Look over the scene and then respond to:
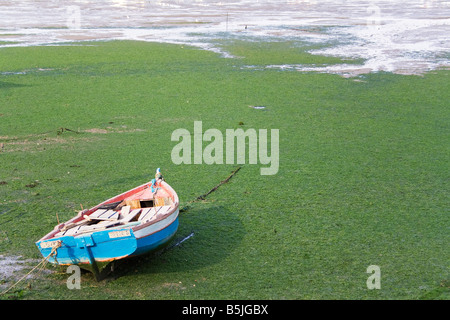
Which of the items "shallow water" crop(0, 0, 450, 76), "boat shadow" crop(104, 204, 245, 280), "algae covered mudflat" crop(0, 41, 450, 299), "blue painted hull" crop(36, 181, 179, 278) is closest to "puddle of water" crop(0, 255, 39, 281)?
"algae covered mudflat" crop(0, 41, 450, 299)

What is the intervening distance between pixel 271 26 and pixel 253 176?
73.0 ft

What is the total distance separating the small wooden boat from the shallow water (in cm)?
1195

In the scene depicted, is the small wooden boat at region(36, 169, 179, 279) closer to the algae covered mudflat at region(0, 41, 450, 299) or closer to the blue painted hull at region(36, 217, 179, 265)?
the blue painted hull at region(36, 217, 179, 265)

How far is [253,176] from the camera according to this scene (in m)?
9.00

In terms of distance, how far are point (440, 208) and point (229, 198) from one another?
9.99 ft

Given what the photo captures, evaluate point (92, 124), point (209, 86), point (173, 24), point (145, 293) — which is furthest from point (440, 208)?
point (173, 24)

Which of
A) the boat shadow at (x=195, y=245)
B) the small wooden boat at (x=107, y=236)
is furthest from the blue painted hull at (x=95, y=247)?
the boat shadow at (x=195, y=245)

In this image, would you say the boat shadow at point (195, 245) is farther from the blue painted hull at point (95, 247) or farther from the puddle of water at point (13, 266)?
the puddle of water at point (13, 266)

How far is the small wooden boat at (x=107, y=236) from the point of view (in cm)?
591

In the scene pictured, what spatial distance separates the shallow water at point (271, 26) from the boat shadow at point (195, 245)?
35.4 ft

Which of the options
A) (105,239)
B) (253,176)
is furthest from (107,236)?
(253,176)

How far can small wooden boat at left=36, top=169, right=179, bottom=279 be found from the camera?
19.4 feet

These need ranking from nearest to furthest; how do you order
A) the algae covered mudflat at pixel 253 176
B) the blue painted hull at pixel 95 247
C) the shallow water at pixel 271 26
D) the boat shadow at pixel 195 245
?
the blue painted hull at pixel 95 247, the algae covered mudflat at pixel 253 176, the boat shadow at pixel 195 245, the shallow water at pixel 271 26

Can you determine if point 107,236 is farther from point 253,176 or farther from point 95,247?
point 253,176
